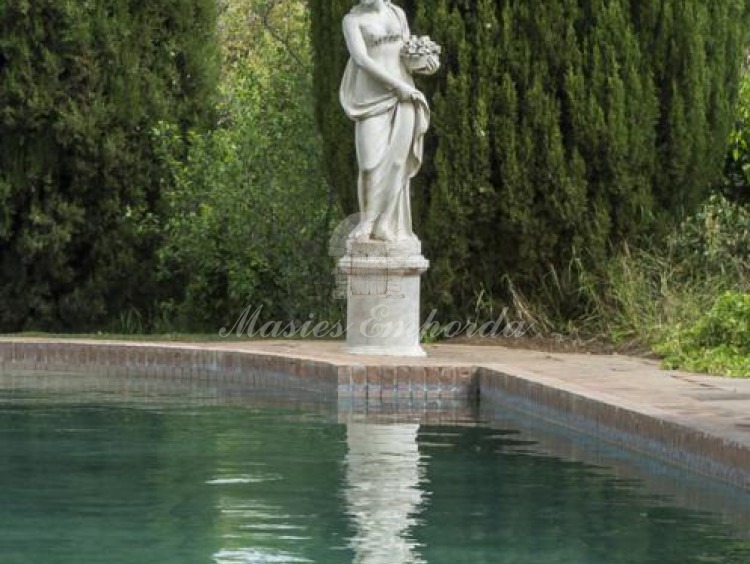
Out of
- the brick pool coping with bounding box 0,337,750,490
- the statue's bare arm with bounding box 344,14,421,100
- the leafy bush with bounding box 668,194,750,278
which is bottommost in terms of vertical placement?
the brick pool coping with bounding box 0,337,750,490

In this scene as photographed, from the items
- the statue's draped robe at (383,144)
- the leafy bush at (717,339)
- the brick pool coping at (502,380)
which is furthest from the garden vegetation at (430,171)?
the statue's draped robe at (383,144)

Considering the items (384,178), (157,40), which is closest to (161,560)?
(384,178)

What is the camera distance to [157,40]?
19.6m

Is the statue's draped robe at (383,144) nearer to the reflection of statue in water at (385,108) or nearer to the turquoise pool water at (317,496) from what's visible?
the reflection of statue in water at (385,108)

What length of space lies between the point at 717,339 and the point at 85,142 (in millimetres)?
7708

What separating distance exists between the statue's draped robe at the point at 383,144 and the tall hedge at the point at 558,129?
123cm

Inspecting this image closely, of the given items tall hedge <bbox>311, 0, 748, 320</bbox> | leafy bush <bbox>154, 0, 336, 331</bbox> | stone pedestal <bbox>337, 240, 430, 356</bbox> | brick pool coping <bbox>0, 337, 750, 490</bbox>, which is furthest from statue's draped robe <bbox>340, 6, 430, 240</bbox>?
leafy bush <bbox>154, 0, 336, 331</bbox>

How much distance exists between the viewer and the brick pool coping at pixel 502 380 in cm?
965

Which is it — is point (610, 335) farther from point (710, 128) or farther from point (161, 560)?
point (161, 560)

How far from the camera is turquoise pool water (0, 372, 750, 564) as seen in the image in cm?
770

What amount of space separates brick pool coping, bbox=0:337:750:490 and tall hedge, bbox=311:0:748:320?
1.23 meters

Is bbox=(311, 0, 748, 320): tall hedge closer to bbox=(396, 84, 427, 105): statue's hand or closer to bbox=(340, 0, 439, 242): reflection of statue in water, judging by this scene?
bbox=(340, 0, 439, 242): reflection of statue in water

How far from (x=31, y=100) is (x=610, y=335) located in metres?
6.62

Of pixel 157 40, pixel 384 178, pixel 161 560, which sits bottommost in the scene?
pixel 161 560
